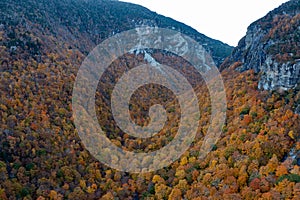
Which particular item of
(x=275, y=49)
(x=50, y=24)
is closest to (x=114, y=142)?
(x=275, y=49)

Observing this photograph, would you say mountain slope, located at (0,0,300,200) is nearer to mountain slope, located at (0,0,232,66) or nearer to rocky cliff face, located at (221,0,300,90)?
mountain slope, located at (0,0,232,66)

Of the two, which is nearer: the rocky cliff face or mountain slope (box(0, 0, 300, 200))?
mountain slope (box(0, 0, 300, 200))

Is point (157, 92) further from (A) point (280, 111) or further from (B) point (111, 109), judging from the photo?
(A) point (280, 111)

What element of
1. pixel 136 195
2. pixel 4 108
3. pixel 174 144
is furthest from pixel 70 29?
pixel 136 195

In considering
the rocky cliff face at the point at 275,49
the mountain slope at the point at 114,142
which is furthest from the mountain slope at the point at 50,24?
the rocky cliff face at the point at 275,49

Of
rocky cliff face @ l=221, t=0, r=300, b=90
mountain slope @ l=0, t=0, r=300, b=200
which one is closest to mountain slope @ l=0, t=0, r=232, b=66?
mountain slope @ l=0, t=0, r=300, b=200

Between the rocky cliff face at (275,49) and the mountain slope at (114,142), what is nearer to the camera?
the mountain slope at (114,142)

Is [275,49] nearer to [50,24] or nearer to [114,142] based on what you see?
[114,142]

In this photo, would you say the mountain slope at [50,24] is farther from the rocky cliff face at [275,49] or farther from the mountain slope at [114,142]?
the rocky cliff face at [275,49]
